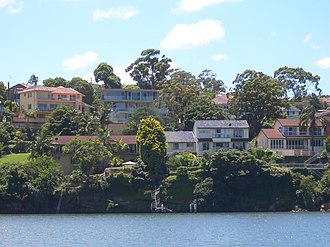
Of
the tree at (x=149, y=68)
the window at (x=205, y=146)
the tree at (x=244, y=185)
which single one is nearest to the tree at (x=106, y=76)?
the tree at (x=149, y=68)

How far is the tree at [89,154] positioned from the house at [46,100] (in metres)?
32.2

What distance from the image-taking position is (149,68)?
148 metres

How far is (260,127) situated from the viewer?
116438mm

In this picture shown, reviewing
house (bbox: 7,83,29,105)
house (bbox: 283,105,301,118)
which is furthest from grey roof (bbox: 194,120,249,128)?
house (bbox: 7,83,29,105)

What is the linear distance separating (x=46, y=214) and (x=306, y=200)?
31.1 m

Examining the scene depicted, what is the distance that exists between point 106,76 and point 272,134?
2435 inches

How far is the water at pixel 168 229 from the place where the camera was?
55219 mm

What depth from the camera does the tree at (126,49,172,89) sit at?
145 metres

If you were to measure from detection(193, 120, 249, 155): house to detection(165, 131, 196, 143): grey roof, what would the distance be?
95cm

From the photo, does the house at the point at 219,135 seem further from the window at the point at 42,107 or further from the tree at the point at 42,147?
the window at the point at 42,107

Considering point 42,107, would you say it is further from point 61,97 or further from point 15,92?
point 15,92

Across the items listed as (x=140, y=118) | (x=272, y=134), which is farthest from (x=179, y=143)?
(x=272, y=134)

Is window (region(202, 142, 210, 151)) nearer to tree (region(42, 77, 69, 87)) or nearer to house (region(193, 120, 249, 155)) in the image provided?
house (region(193, 120, 249, 155))

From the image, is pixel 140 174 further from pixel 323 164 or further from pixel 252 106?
pixel 252 106
